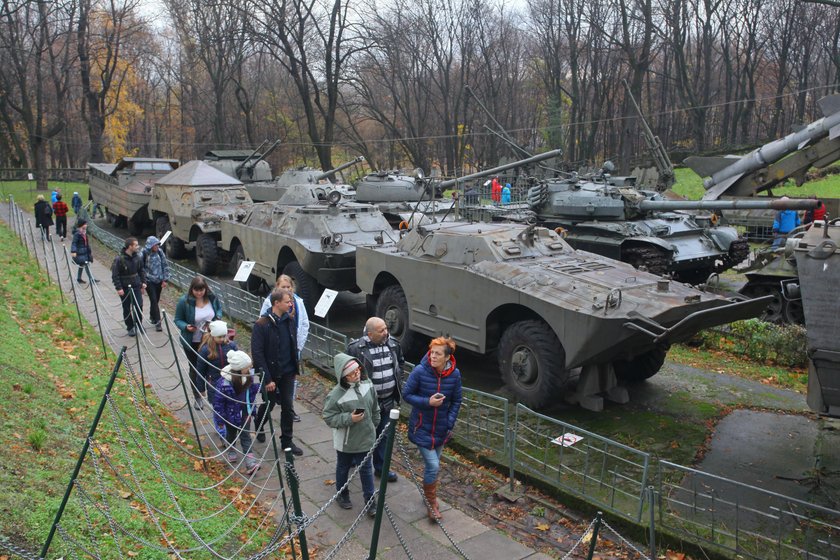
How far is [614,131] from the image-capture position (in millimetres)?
41531

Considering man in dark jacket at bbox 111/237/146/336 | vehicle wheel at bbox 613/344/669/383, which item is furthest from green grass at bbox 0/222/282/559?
vehicle wheel at bbox 613/344/669/383

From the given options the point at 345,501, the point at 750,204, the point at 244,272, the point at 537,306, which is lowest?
the point at 345,501

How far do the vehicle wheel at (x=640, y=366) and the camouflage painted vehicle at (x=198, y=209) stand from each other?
9.84 meters

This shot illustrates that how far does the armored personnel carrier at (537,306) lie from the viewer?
25.4 ft

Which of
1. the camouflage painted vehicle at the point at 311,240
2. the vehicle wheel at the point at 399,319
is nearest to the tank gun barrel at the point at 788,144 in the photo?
the vehicle wheel at the point at 399,319

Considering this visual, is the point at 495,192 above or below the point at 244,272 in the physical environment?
above

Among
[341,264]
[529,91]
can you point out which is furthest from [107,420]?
[529,91]

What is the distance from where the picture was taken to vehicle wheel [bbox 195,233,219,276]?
16875 mm

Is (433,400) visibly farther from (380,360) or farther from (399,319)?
(399,319)

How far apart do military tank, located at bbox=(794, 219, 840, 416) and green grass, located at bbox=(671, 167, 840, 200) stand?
21.1 metres

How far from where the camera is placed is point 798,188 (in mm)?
24641

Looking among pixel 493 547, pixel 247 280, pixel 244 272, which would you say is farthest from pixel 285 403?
pixel 247 280

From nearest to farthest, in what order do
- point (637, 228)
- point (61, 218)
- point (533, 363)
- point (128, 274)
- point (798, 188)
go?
point (533, 363)
point (128, 274)
point (637, 228)
point (61, 218)
point (798, 188)

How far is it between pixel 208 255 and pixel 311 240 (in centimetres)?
490
